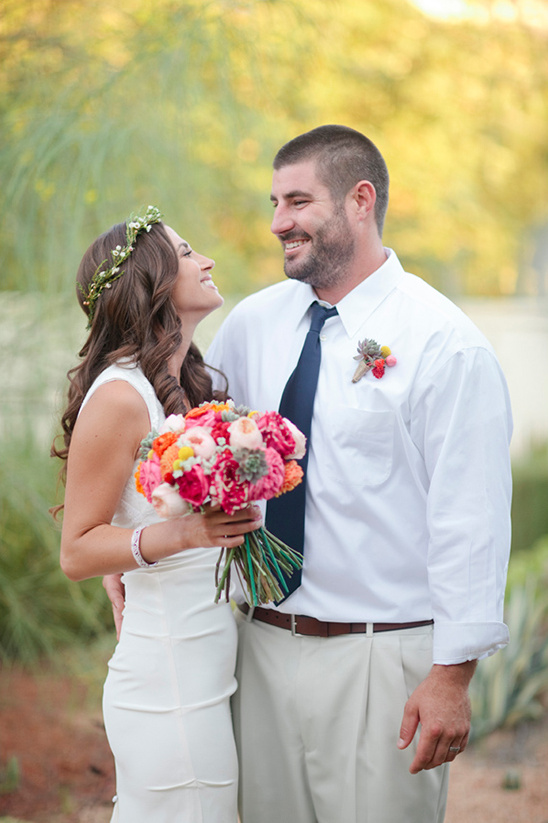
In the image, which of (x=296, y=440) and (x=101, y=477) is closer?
(x=296, y=440)

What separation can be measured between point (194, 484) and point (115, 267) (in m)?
0.85

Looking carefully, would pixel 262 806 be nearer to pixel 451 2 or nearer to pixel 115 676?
pixel 115 676

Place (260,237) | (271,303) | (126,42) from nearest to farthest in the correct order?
1. (271,303)
2. (126,42)
3. (260,237)

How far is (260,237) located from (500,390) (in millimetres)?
6933

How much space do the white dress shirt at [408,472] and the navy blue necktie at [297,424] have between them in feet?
0.09

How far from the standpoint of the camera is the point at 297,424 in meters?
2.45

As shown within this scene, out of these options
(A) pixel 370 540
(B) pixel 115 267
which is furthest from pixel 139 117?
(A) pixel 370 540

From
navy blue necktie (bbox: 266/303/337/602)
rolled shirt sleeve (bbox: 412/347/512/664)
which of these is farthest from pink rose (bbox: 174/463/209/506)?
rolled shirt sleeve (bbox: 412/347/512/664)

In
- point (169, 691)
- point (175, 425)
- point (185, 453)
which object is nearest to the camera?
point (185, 453)

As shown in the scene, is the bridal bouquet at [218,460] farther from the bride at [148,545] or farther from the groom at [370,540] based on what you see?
the groom at [370,540]

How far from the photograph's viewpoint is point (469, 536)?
223 centimetres

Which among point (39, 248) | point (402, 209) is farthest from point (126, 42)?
point (402, 209)

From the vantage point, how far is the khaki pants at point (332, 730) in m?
2.38

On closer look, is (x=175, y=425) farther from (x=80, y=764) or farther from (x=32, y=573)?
(x=32, y=573)
